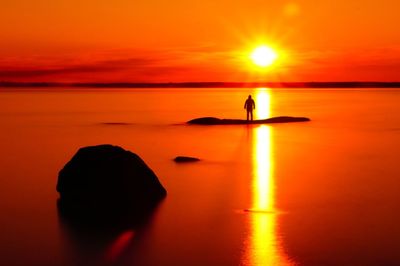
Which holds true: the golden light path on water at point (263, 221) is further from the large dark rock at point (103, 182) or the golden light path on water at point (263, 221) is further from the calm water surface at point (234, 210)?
the large dark rock at point (103, 182)

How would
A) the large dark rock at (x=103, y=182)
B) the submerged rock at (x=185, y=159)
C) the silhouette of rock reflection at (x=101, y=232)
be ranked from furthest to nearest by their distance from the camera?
the submerged rock at (x=185, y=159)
the large dark rock at (x=103, y=182)
the silhouette of rock reflection at (x=101, y=232)

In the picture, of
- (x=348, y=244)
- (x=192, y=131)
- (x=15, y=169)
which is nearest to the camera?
(x=348, y=244)

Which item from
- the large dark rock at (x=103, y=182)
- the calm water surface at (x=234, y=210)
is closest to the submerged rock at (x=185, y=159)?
the calm water surface at (x=234, y=210)

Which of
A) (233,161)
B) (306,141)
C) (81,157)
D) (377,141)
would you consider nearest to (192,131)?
(306,141)

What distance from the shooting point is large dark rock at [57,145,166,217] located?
16141mm

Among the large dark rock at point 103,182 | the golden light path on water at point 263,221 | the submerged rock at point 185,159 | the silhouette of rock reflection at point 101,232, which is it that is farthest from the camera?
the submerged rock at point 185,159

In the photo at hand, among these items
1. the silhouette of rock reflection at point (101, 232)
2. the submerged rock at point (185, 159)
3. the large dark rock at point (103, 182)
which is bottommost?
the silhouette of rock reflection at point (101, 232)

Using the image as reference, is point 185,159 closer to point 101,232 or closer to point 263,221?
point 263,221

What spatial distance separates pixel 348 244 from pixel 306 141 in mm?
23354

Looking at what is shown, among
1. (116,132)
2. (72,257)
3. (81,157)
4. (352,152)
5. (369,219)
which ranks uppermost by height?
(116,132)

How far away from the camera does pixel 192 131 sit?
142ft

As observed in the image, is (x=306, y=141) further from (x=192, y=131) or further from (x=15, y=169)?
(x=15, y=169)

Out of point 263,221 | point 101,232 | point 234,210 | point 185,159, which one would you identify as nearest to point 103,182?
point 101,232

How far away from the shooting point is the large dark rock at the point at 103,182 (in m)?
16.1
